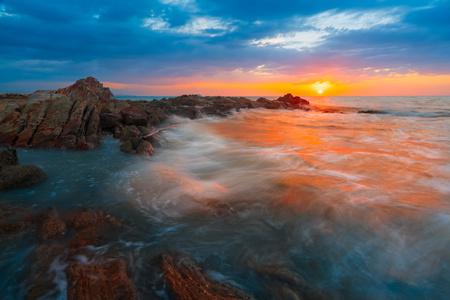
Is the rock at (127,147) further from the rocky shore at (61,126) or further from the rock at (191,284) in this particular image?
the rock at (191,284)

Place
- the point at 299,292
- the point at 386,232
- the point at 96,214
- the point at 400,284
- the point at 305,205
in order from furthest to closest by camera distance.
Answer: the point at 305,205
the point at 96,214
the point at 386,232
the point at 400,284
the point at 299,292

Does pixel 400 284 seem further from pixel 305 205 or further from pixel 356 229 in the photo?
pixel 305 205

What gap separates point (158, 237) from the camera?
3.45m

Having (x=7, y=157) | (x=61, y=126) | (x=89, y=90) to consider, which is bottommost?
(x=7, y=157)

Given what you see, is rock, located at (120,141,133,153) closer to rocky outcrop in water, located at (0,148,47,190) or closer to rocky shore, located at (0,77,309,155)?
rocky shore, located at (0,77,309,155)

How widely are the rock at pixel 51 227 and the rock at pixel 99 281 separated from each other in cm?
78

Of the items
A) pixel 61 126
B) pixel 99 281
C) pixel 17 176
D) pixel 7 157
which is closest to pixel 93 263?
pixel 99 281

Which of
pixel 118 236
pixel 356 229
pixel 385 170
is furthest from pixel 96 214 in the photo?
pixel 385 170

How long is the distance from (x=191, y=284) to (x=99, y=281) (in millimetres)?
947

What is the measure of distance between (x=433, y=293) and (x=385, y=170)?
4.36m

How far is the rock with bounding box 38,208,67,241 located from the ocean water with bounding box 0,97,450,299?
0.63ft

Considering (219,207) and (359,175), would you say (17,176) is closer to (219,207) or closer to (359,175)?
(219,207)

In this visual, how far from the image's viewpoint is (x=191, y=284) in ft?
8.13

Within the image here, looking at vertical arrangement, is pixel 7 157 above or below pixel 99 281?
above
